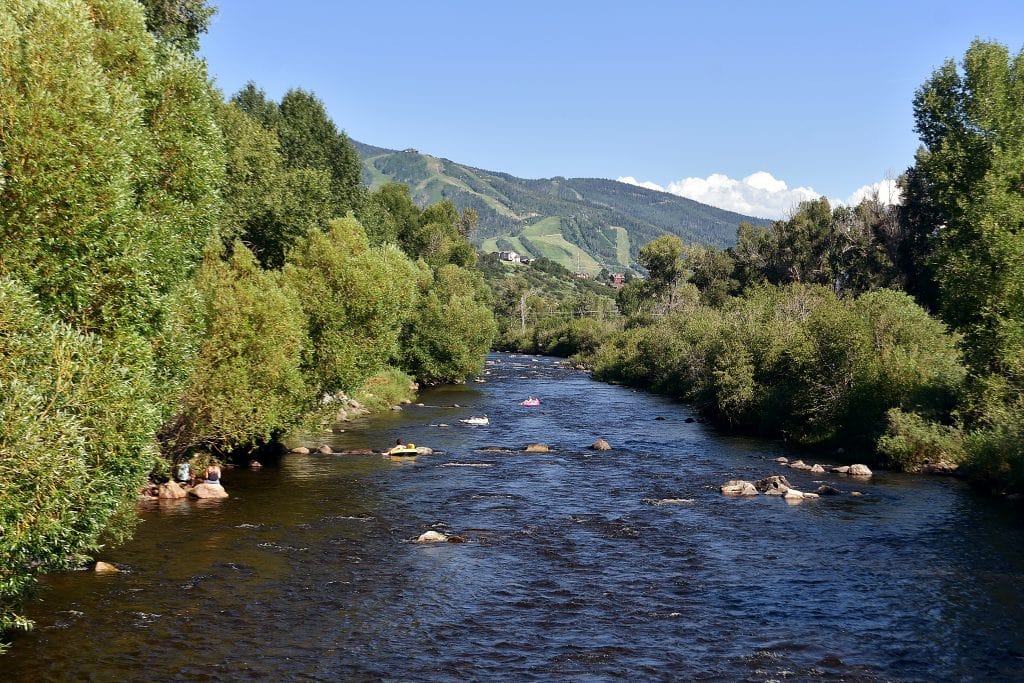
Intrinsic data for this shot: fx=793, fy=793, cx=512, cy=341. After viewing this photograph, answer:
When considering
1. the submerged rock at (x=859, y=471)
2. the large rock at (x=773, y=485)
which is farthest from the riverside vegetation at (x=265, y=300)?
the large rock at (x=773, y=485)

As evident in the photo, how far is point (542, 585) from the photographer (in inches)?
1059

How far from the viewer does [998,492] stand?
125 ft

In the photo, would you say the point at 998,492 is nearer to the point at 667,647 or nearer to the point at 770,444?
the point at 770,444

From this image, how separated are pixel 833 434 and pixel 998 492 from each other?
14565mm

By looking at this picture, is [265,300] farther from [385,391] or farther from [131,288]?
[385,391]

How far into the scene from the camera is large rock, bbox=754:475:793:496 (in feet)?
131

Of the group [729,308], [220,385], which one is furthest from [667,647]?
[729,308]

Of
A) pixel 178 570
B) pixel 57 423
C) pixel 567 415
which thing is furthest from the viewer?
pixel 567 415

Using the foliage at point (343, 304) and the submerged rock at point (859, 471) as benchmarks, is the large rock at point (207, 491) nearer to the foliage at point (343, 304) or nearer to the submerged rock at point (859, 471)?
the foliage at point (343, 304)

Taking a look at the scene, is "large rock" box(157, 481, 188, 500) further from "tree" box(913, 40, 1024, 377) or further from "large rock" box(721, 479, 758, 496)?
"tree" box(913, 40, 1024, 377)

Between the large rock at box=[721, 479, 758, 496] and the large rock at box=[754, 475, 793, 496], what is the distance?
1.71 feet

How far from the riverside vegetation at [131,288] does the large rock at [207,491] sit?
6.55 feet

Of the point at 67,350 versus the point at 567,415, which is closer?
the point at 67,350

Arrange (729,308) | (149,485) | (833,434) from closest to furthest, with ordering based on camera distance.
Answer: (149,485) < (833,434) < (729,308)
